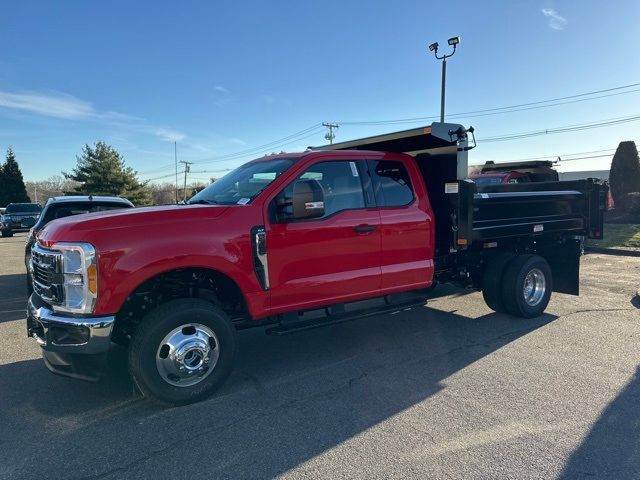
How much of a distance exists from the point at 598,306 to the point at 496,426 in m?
4.62

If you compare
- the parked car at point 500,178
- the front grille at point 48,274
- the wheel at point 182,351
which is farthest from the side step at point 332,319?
the parked car at point 500,178

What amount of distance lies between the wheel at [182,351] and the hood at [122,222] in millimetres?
682

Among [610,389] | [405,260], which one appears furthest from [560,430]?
[405,260]

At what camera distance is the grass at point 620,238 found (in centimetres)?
1352

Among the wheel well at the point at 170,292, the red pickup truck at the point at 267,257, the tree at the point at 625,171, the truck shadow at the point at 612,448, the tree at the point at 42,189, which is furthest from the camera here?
the tree at the point at 42,189

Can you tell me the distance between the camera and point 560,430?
11.0ft

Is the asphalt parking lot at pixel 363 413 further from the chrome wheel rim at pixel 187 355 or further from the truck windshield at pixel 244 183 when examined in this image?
the truck windshield at pixel 244 183

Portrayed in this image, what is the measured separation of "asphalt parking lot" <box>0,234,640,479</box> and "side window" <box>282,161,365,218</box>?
1638 mm

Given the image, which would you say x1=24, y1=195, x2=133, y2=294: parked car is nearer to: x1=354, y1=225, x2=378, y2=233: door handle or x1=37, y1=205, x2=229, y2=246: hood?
x1=37, y1=205, x2=229, y2=246: hood

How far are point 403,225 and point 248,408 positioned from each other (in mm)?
2515

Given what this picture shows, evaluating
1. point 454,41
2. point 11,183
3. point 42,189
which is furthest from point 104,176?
point 42,189

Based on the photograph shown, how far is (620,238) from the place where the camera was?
48.1ft

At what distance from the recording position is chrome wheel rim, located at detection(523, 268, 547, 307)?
647cm

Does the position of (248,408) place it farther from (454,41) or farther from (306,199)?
(454,41)
